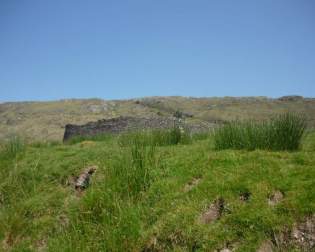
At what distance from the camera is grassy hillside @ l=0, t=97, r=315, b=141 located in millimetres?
34719

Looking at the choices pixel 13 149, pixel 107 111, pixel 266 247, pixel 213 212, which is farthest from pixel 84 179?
pixel 107 111

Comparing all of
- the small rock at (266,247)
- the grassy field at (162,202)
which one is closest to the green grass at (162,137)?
the grassy field at (162,202)

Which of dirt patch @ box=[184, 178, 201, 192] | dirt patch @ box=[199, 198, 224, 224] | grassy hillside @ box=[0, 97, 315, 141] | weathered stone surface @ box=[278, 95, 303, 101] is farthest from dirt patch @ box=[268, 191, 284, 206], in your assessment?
weathered stone surface @ box=[278, 95, 303, 101]

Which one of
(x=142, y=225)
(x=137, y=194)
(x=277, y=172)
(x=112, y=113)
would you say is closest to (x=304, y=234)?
(x=277, y=172)

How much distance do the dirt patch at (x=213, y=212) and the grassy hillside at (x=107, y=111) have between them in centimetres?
2370

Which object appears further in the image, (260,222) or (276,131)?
(276,131)

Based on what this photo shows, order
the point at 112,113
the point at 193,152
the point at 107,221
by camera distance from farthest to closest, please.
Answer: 1. the point at 112,113
2. the point at 193,152
3. the point at 107,221

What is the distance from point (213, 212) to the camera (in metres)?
6.11

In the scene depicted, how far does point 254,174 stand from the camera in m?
6.57

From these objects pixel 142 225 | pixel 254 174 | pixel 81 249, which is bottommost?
pixel 81 249

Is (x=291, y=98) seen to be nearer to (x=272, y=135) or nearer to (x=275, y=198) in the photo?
(x=272, y=135)

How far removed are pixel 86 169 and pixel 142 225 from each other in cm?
328

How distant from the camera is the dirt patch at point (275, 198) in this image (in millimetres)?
5802

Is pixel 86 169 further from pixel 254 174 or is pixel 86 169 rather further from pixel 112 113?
pixel 112 113
